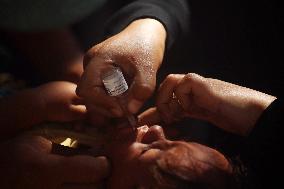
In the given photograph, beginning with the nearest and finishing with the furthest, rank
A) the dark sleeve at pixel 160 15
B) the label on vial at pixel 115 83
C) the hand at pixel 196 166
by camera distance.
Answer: the hand at pixel 196 166
the label on vial at pixel 115 83
the dark sleeve at pixel 160 15

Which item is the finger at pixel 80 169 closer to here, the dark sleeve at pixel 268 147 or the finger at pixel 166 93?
the finger at pixel 166 93

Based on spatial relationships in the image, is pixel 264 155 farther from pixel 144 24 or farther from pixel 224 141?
pixel 144 24

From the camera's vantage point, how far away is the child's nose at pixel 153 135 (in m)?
0.95

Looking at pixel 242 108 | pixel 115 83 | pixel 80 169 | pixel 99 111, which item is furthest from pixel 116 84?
pixel 242 108

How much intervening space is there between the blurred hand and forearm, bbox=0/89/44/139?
29 cm

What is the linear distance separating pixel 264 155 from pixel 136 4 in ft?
2.24

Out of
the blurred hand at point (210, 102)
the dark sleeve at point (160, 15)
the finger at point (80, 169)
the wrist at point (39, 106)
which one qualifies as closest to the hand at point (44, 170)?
the finger at point (80, 169)

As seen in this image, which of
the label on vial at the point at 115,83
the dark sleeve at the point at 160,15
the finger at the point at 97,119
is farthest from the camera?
the dark sleeve at the point at 160,15

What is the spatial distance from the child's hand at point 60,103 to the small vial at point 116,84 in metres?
0.13

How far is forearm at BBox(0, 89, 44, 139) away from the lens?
999 mm

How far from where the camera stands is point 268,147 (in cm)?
86

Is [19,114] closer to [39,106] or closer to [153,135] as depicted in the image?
[39,106]

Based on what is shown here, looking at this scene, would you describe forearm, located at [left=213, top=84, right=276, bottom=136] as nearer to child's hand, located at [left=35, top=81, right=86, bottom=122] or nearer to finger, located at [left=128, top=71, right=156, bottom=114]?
finger, located at [left=128, top=71, right=156, bottom=114]

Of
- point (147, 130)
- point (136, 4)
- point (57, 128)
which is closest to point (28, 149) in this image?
point (57, 128)
